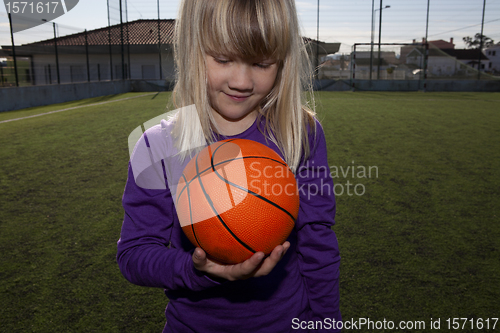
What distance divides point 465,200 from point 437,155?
208cm

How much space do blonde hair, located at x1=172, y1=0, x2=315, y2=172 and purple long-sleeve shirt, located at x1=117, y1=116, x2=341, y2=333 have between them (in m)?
0.07

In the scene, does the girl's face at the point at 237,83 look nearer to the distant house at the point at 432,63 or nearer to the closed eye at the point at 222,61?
the closed eye at the point at 222,61

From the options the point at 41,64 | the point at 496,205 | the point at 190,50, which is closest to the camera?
the point at 190,50

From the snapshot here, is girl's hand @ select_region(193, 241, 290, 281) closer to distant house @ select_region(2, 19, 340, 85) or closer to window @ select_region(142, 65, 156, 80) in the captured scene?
distant house @ select_region(2, 19, 340, 85)

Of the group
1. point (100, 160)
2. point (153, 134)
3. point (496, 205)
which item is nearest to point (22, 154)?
point (100, 160)

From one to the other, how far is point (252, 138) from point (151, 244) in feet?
1.52

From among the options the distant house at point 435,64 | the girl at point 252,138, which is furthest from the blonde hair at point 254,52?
the distant house at point 435,64

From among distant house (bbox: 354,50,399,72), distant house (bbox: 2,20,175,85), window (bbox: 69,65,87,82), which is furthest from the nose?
distant house (bbox: 354,50,399,72)

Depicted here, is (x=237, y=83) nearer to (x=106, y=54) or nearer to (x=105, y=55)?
(x=105, y=55)

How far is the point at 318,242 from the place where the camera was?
4.08 feet

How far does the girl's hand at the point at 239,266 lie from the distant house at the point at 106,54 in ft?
32.0

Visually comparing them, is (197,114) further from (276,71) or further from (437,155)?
(437,155)

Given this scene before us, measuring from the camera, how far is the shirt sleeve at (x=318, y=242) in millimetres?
1245

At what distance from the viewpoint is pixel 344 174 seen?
489 cm
